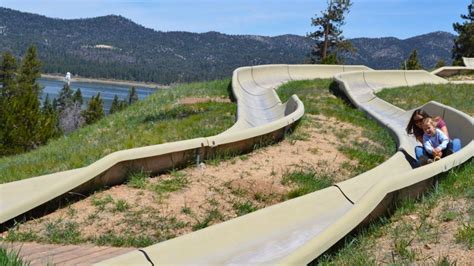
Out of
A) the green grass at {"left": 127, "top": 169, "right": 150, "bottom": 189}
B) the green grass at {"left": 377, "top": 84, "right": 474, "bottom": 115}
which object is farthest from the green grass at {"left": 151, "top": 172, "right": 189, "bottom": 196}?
the green grass at {"left": 377, "top": 84, "right": 474, "bottom": 115}

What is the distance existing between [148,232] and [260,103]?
13722 millimetres

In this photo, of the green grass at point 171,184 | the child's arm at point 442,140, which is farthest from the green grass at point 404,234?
the green grass at point 171,184

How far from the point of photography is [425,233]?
5398mm

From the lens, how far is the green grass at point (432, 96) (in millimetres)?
18000

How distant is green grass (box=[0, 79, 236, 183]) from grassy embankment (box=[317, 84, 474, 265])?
6096 millimetres

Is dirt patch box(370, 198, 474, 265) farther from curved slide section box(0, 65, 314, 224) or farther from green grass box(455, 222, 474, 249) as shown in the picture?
curved slide section box(0, 65, 314, 224)

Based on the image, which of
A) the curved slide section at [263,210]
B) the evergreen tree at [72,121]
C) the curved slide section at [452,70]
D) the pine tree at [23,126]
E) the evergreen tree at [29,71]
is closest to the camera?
the curved slide section at [263,210]

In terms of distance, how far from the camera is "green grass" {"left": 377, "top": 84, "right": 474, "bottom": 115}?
18000mm

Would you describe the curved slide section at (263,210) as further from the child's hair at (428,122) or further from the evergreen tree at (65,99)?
the evergreen tree at (65,99)

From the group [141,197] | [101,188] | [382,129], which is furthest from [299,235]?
[382,129]

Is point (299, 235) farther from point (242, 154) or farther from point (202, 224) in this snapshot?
point (242, 154)

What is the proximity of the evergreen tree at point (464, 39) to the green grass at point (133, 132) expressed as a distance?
45.5m

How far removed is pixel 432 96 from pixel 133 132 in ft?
37.1

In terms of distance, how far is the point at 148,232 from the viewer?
20.3 ft
